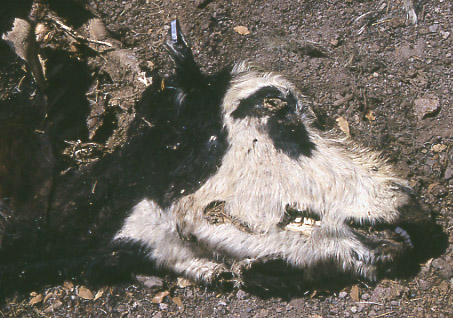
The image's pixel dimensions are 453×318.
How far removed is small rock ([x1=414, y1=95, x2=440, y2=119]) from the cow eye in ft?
3.13

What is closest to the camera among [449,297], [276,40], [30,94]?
[449,297]

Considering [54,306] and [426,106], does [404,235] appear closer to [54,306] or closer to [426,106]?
[426,106]

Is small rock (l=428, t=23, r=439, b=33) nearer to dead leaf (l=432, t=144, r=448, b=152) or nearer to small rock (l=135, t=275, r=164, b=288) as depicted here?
dead leaf (l=432, t=144, r=448, b=152)

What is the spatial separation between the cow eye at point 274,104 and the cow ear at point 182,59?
20.9 inches

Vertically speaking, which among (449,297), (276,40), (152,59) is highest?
(276,40)

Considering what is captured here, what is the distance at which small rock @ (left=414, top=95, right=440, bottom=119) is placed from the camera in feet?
11.4

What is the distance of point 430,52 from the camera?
3566mm

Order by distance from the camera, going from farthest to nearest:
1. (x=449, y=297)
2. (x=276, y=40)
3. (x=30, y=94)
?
(x=276, y=40) < (x=30, y=94) < (x=449, y=297)

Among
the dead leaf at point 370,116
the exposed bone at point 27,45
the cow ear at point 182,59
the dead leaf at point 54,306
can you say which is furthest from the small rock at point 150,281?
the dead leaf at point 370,116

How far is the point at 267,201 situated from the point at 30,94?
177 centimetres

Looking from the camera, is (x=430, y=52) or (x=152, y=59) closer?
(x=430, y=52)

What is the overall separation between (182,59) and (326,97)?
3.64ft

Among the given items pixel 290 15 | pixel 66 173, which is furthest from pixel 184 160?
pixel 290 15

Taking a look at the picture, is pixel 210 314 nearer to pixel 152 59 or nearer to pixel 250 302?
pixel 250 302
